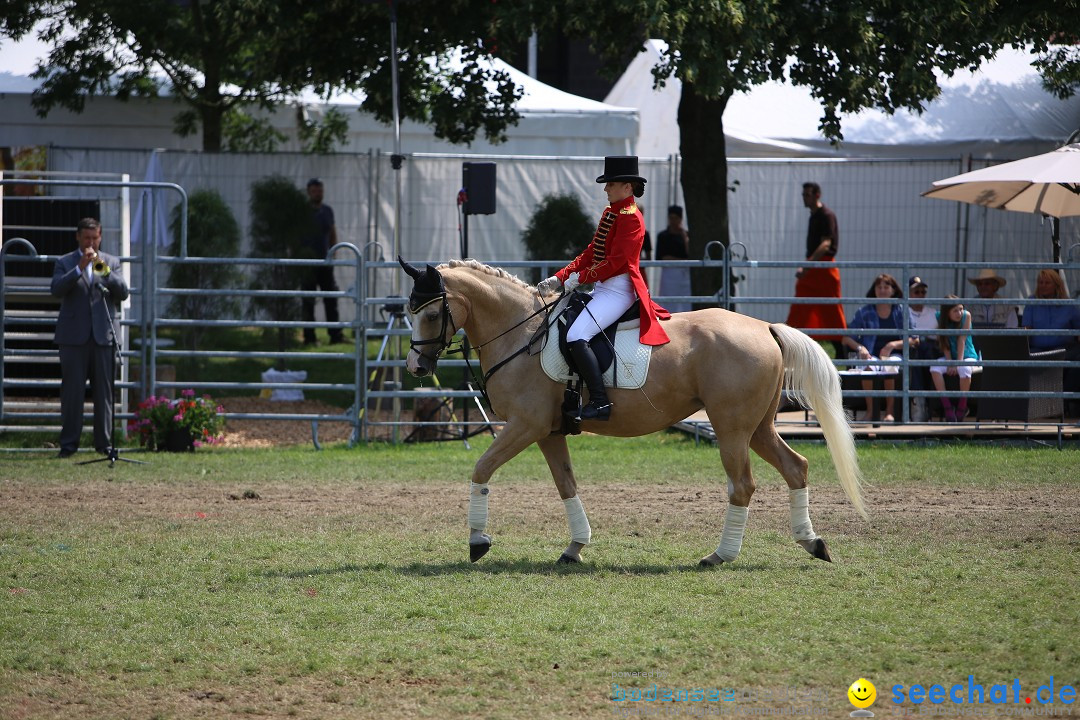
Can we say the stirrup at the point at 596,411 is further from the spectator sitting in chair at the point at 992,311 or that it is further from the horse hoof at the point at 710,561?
the spectator sitting in chair at the point at 992,311

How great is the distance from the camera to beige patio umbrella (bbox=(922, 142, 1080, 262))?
507 inches

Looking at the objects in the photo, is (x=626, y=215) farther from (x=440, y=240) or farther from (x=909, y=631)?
(x=440, y=240)

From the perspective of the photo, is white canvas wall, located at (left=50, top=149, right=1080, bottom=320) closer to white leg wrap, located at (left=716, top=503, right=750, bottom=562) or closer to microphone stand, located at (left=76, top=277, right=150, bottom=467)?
microphone stand, located at (left=76, top=277, right=150, bottom=467)

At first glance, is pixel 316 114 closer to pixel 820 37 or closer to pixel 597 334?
pixel 820 37

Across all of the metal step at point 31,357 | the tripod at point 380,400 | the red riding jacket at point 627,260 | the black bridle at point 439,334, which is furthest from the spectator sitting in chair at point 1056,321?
the metal step at point 31,357

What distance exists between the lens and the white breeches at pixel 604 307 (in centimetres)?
748

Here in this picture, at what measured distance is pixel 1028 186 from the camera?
1403cm

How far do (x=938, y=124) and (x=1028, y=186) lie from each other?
4.67m

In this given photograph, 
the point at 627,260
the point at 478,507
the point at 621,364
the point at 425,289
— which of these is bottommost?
the point at 478,507

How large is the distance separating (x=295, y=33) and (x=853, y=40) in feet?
21.9

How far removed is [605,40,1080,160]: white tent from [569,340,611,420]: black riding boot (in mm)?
11254

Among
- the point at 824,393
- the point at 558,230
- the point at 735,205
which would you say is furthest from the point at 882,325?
the point at 824,393

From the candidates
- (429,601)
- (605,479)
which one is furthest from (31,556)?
(605,479)

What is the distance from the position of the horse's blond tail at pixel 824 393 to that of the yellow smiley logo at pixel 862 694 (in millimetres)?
2518
